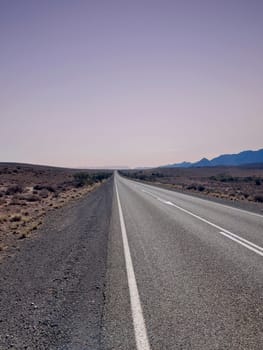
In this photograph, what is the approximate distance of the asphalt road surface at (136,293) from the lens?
11.9ft

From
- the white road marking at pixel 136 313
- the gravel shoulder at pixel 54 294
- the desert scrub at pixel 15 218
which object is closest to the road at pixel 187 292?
the white road marking at pixel 136 313

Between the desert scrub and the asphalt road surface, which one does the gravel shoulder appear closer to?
the asphalt road surface

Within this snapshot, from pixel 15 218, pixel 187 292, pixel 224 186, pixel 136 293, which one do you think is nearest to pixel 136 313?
pixel 136 293

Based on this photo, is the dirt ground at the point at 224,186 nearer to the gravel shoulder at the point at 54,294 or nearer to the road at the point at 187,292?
A: the road at the point at 187,292

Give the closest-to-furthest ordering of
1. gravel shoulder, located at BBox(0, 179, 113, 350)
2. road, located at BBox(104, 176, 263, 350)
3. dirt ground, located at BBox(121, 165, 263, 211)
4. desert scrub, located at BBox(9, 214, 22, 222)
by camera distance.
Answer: road, located at BBox(104, 176, 263, 350) < gravel shoulder, located at BBox(0, 179, 113, 350) < desert scrub, located at BBox(9, 214, 22, 222) < dirt ground, located at BBox(121, 165, 263, 211)

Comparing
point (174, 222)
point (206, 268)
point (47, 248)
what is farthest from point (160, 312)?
point (174, 222)

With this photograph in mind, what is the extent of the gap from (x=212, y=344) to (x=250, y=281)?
227 centimetres

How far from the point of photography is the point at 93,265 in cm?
679

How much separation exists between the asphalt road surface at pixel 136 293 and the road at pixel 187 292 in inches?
0.5

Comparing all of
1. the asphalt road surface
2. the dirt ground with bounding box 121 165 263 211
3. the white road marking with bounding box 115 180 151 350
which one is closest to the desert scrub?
the asphalt road surface

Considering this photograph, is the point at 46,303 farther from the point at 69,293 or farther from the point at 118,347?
the point at 118,347

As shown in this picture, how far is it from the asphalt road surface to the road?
1 cm

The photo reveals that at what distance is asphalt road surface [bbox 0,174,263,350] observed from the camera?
3.62m

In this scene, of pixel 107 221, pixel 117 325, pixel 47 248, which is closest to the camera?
pixel 117 325
